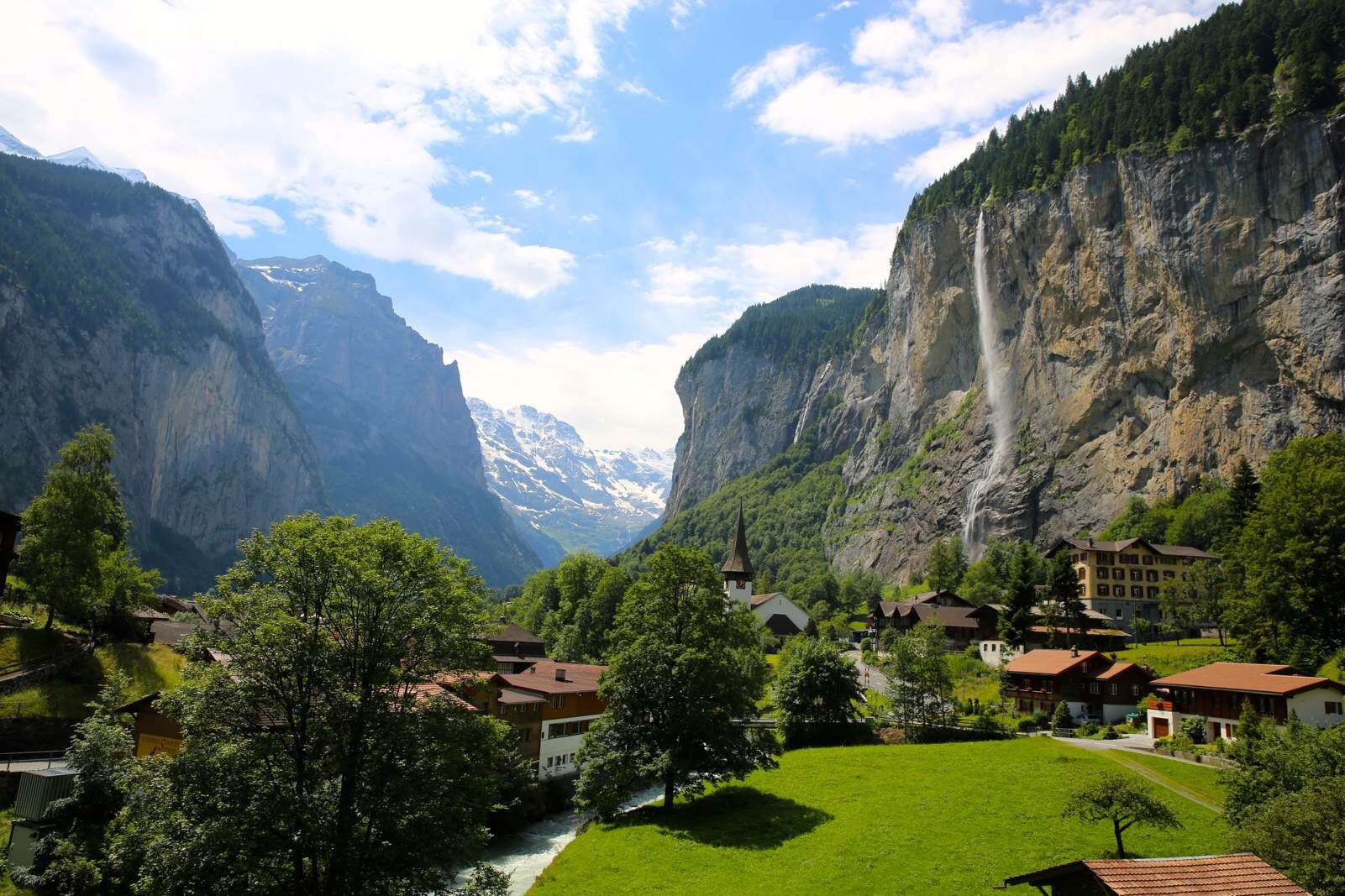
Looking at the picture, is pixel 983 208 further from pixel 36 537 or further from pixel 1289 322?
pixel 36 537

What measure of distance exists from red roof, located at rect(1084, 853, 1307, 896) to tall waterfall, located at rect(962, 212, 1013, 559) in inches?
4525

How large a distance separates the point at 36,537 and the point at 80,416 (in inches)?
5644

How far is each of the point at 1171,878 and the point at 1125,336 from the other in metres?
111

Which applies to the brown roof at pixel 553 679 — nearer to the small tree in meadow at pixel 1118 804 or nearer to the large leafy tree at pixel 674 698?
the large leafy tree at pixel 674 698

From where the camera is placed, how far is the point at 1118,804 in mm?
27875

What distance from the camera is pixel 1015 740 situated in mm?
46188

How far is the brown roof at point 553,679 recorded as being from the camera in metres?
52.1

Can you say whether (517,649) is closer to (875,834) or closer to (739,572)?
(739,572)

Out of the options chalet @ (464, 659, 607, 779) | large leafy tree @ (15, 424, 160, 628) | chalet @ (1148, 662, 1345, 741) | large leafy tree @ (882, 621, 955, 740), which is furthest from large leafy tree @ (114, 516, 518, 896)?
chalet @ (1148, 662, 1345, 741)

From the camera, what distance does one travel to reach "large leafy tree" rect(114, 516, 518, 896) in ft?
66.0

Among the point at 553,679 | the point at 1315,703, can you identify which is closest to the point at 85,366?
the point at 553,679

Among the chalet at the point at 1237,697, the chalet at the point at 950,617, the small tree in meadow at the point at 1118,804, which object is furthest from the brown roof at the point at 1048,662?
the small tree in meadow at the point at 1118,804

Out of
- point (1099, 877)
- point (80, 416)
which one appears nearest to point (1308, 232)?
point (1099, 877)

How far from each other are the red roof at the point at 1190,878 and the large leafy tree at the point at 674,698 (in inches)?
1020
